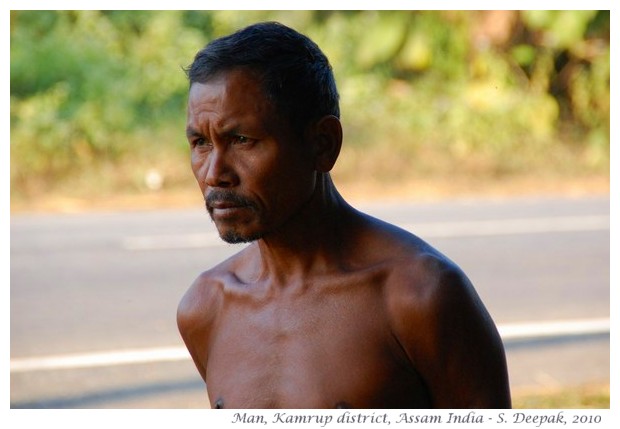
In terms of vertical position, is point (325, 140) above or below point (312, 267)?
above

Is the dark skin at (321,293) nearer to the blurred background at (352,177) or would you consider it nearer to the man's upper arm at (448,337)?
the man's upper arm at (448,337)

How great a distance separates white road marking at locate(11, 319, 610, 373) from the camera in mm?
5801

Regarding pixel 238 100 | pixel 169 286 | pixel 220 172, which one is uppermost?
pixel 238 100

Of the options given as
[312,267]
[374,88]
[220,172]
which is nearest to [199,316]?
[312,267]

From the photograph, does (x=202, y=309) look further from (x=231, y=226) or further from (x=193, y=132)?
(x=193, y=132)

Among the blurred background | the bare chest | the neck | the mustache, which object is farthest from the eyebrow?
the blurred background

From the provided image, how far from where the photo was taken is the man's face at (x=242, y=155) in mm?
1836

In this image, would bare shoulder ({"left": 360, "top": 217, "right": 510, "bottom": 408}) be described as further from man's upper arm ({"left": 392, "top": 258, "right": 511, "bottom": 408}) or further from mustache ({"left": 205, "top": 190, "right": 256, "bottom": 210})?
mustache ({"left": 205, "top": 190, "right": 256, "bottom": 210})

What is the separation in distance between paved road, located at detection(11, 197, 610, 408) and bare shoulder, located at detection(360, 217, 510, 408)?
3447mm

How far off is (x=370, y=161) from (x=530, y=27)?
3118 millimetres

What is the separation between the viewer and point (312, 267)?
200 cm

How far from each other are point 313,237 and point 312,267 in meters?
0.06
